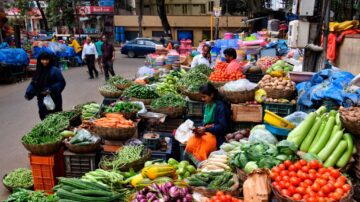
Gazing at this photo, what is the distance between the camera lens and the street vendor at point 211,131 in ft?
16.6

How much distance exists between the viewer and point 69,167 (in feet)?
17.4

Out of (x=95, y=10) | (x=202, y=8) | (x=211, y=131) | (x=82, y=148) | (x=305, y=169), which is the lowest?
(x=82, y=148)

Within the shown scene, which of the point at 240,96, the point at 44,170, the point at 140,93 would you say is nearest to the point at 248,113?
the point at 240,96

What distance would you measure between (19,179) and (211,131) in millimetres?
3152

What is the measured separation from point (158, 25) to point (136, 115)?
120ft

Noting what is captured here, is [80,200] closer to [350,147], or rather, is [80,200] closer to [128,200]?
[128,200]

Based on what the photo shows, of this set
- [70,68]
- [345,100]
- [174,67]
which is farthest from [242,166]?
[70,68]

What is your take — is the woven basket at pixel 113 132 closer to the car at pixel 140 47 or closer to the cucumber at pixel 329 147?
the cucumber at pixel 329 147

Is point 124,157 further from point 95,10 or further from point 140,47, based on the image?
point 95,10

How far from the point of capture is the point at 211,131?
5.16 metres

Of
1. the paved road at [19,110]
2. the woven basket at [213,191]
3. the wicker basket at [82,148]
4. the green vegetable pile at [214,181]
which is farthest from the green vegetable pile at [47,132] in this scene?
the woven basket at [213,191]

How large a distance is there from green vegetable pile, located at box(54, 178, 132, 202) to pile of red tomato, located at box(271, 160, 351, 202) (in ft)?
5.58

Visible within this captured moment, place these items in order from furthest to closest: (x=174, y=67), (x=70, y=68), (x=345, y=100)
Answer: (x=70, y=68) → (x=174, y=67) → (x=345, y=100)

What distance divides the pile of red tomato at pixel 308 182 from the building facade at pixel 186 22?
121 ft
